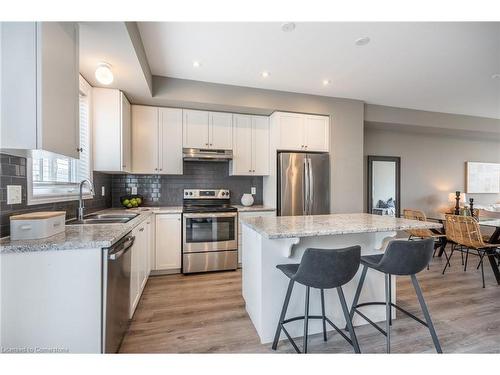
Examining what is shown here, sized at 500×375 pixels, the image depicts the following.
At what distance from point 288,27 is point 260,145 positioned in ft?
5.89

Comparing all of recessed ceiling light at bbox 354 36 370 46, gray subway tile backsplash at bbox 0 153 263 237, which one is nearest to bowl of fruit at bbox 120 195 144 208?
gray subway tile backsplash at bbox 0 153 263 237

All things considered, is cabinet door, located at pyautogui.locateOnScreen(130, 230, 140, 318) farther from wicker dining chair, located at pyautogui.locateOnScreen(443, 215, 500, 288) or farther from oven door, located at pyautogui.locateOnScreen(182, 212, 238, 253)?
wicker dining chair, located at pyautogui.locateOnScreen(443, 215, 500, 288)

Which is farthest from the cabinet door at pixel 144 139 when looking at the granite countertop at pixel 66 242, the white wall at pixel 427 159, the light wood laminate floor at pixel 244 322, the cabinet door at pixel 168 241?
the white wall at pixel 427 159

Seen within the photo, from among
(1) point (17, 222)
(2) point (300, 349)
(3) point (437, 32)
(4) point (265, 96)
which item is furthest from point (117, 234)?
(3) point (437, 32)

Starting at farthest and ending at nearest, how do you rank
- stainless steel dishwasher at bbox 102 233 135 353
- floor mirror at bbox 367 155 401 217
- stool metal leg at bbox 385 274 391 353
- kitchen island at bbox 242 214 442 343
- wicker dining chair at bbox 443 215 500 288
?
floor mirror at bbox 367 155 401 217, wicker dining chair at bbox 443 215 500 288, kitchen island at bbox 242 214 442 343, stool metal leg at bbox 385 274 391 353, stainless steel dishwasher at bbox 102 233 135 353

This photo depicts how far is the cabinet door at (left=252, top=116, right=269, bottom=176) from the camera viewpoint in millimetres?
3691

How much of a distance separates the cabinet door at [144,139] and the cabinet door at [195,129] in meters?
0.41

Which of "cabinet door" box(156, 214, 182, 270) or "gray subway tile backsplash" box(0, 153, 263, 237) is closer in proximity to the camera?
"cabinet door" box(156, 214, 182, 270)

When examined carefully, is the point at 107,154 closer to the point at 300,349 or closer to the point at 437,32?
the point at 300,349

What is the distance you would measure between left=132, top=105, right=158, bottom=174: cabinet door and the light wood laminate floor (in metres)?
1.56

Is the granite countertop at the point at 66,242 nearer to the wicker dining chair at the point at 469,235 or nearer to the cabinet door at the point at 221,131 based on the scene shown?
the cabinet door at the point at 221,131

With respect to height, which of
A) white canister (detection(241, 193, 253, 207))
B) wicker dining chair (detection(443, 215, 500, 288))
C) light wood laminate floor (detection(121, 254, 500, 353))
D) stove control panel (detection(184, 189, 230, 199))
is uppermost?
stove control panel (detection(184, 189, 230, 199))

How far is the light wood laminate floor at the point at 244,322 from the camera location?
5.81 feet

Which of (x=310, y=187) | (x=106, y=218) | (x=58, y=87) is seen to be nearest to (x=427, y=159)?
(x=310, y=187)
